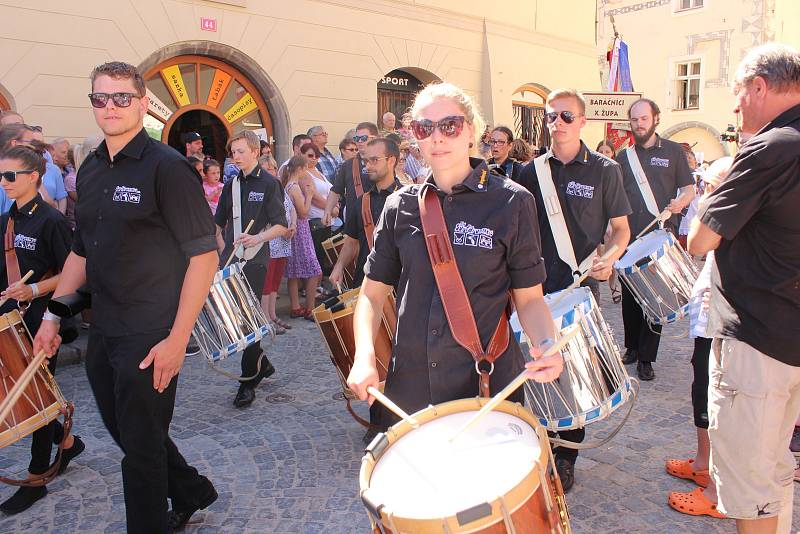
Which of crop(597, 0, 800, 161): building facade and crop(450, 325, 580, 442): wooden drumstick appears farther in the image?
crop(597, 0, 800, 161): building facade

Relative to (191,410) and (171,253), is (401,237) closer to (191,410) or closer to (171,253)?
(171,253)

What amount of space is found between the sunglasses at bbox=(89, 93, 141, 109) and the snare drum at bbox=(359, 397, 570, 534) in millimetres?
1873

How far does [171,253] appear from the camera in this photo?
2.88 meters

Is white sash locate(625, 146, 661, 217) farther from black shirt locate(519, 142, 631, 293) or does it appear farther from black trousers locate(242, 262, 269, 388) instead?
black trousers locate(242, 262, 269, 388)

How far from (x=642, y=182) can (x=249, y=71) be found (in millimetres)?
7678

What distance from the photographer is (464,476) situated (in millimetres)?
1799

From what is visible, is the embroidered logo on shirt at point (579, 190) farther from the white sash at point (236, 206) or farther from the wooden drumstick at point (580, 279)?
the white sash at point (236, 206)

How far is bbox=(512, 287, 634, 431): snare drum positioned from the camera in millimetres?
3002

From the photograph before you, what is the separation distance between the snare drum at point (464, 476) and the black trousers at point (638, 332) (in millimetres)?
3693

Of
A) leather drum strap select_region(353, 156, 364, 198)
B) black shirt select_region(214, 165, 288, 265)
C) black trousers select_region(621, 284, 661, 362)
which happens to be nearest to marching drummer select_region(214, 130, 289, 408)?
black shirt select_region(214, 165, 288, 265)

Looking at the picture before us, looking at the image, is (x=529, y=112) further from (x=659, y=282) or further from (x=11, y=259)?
(x=11, y=259)

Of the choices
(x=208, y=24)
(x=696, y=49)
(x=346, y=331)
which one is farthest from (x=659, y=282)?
(x=696, y=49)

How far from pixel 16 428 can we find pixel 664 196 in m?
5.21

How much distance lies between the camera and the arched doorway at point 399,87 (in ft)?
45.1
